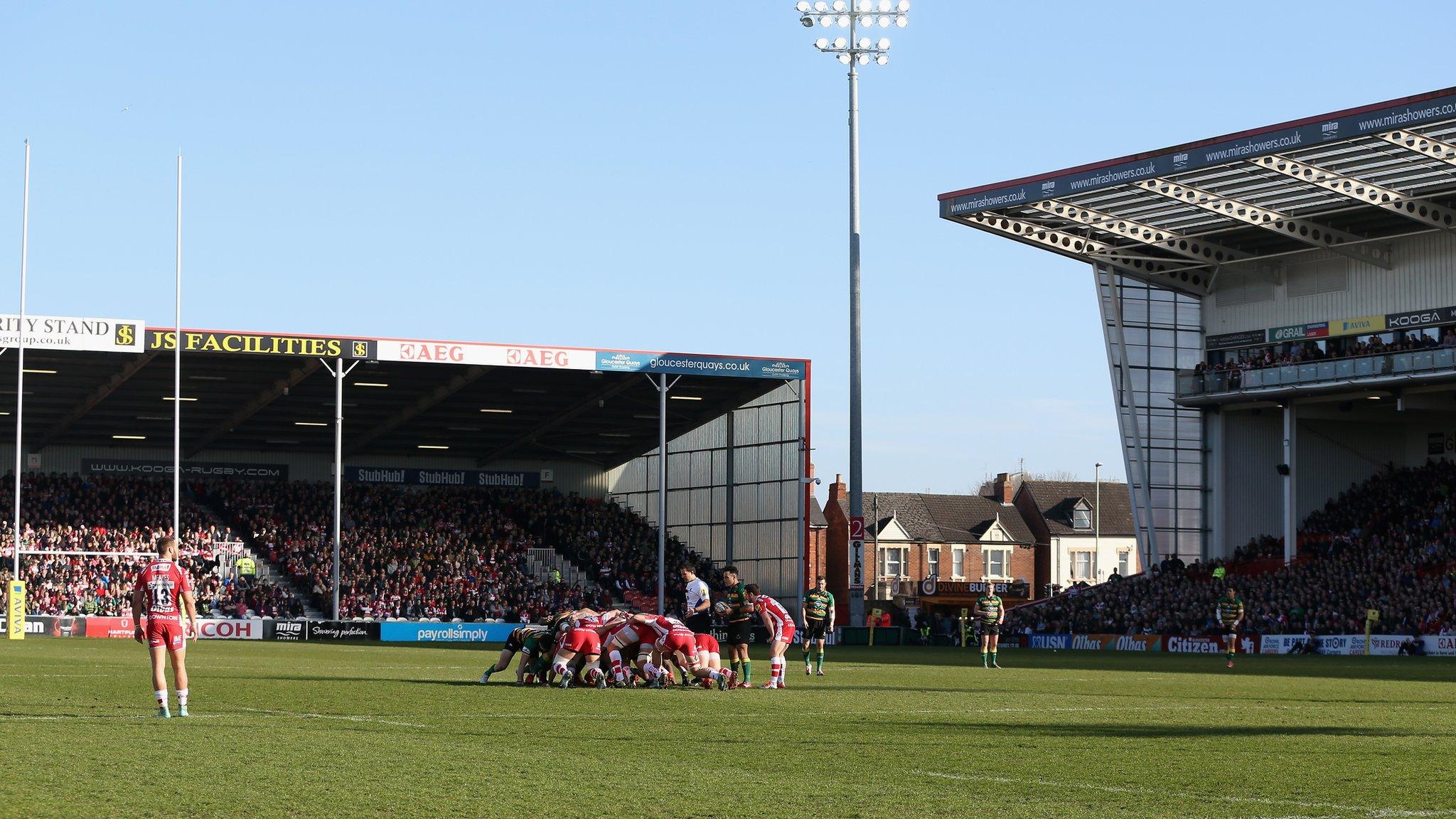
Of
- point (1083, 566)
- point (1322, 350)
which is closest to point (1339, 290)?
point (1322, 350)

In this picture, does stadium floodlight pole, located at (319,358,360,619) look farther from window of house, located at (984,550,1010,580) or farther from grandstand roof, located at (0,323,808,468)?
window of house, located at (984,550,1010,580)

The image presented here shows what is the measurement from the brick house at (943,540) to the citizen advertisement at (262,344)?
5077cm

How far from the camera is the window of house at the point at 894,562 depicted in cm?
10744

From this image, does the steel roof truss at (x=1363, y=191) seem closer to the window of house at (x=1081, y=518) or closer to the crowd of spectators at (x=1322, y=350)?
the crowd of spectators at (x=1322, y=350)

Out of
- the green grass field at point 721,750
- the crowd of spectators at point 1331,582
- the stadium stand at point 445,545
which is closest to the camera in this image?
the green grass field at point 721,750

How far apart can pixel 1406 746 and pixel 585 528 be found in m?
55.1

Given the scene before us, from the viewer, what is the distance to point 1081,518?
112m

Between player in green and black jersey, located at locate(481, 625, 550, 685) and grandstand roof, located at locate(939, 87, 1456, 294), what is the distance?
95.5ft

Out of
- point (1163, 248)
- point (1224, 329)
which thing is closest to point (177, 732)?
point (1163, 248)

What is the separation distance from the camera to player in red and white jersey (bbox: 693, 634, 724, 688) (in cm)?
2248

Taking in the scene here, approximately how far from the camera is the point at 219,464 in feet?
221

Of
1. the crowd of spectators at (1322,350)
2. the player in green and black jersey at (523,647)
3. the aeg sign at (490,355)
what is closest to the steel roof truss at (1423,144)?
the crowd of spectators at (1322,350)

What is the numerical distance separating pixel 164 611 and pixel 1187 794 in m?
9.40

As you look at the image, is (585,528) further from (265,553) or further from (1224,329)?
(1224,329)
